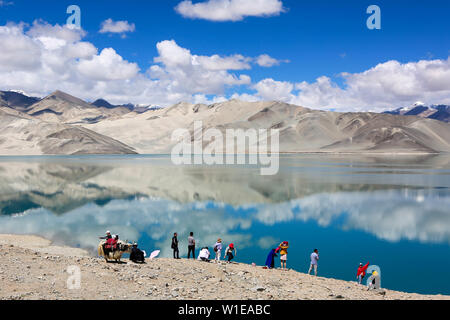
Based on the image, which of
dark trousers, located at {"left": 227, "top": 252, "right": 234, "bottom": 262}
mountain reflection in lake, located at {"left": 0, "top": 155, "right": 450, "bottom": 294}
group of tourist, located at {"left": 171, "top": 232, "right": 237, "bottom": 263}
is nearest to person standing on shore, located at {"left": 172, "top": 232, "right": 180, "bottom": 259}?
group of tourist, located at {"left": 171, "top": 232, "right": 237, "bottom": 263}

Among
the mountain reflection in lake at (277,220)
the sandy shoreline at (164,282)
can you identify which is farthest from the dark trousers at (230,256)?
the mountain reflection in lake at (277,220)

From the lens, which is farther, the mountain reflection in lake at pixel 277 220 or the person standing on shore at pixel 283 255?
the mountain reflection in lake at pixel 277 220

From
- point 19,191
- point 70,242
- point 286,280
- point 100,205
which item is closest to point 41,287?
point 286,280

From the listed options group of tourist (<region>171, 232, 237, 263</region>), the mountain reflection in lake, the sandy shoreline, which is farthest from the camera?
the mountain reflection in lake

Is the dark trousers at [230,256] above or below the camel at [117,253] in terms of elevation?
below

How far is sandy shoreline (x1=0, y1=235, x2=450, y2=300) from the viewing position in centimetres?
1171

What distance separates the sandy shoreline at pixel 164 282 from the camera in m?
11.7

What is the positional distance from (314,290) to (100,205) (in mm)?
27212

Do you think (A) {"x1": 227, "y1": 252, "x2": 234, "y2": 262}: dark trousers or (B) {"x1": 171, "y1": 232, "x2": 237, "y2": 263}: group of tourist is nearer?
(B) {"x1": 171, "y1": 232, "x2": 237, "y2": 263}: group of tourist

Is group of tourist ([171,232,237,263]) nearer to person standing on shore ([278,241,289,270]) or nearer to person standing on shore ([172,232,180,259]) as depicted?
person standing on shore ([172,232,180,259])

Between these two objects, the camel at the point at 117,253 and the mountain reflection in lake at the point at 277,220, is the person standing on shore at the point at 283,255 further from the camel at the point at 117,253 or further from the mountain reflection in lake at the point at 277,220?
the camel at the point at 117,253

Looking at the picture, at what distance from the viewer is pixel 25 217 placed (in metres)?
31.0

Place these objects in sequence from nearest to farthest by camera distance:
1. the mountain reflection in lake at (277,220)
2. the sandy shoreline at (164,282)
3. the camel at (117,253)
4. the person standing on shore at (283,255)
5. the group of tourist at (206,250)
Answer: the sandy shoreline at (164,282)
the camel at (117,253)
the person standing on shore at (283,255)
the group of tourist at (206,250)
the mountain reflection in lake at (277,220)
